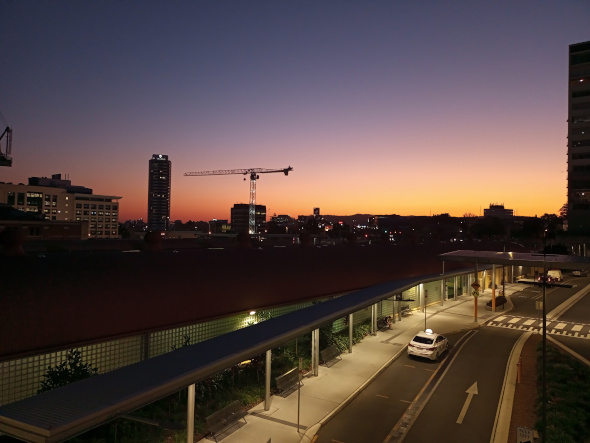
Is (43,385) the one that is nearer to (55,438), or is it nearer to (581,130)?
(55,438)

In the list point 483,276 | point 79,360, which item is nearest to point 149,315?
point 79,360

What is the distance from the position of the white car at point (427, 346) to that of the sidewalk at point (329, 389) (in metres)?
1.36

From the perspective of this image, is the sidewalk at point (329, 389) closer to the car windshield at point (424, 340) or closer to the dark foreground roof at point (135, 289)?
the car windshield at point (424, 340)

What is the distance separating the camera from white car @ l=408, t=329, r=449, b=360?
23.6 metres

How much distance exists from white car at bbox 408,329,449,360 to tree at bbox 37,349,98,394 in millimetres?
17334

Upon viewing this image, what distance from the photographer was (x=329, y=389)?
19.2 meters

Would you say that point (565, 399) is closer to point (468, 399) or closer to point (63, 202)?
point (468, 399)

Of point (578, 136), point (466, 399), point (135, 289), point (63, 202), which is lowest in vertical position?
point (466, 399)

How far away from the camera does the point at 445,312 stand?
128 feet

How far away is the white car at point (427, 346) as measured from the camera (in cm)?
2364

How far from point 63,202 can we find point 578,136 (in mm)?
163560

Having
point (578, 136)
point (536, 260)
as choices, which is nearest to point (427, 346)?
point (536, 260)

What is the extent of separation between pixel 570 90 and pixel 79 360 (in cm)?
11726

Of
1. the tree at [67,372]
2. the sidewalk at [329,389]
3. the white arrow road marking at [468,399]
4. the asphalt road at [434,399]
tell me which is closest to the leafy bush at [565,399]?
the asphalt road at [434,399]
